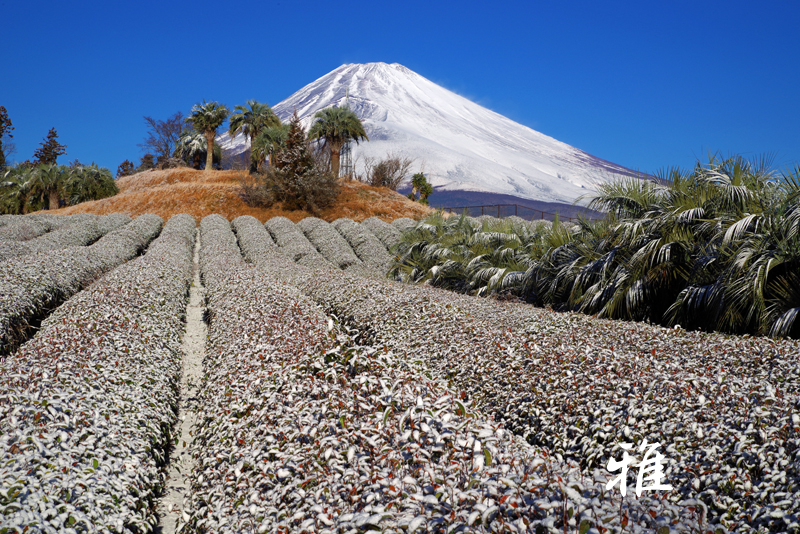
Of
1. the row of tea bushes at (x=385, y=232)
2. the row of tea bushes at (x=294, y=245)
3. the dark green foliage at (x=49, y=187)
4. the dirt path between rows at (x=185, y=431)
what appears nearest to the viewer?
the dirt path between rows at (x=185, y=431)

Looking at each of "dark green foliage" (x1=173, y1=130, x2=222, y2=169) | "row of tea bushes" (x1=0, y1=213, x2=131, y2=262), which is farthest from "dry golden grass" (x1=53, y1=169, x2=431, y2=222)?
"dark green foliage" (x1=173, y1=130, x2=222, y2=169)

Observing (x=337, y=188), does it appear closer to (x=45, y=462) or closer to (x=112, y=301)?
(x=112, y=301)

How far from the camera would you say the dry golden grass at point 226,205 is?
1372 inches

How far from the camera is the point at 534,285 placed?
1074cm

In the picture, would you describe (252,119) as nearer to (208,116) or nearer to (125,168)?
(208,116)

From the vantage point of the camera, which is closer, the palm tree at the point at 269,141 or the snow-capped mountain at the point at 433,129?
the palm tree at the point at 269,141

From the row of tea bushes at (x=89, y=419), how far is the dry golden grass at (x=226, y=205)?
26.9 metres

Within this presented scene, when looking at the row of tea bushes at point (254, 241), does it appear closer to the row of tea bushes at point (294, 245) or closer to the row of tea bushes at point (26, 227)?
the row of tea bushes at point (294, 245)

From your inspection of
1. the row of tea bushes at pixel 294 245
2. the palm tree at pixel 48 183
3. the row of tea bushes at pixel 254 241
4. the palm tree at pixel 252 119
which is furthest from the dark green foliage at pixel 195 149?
the row of tea bushes at pixel 294 245

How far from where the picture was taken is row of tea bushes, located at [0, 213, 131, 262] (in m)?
14.5

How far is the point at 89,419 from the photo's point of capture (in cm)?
444

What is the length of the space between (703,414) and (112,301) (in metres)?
8.31

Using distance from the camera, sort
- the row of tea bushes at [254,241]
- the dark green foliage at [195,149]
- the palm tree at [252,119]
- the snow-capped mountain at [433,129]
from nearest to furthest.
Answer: the row of tea bushes at [254,241]
the palm tree at [252,119]
the dark green foliage at [195,149]
the snow-capped mountain at [433,129]

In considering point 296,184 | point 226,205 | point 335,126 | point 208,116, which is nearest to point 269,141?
point 335,126
